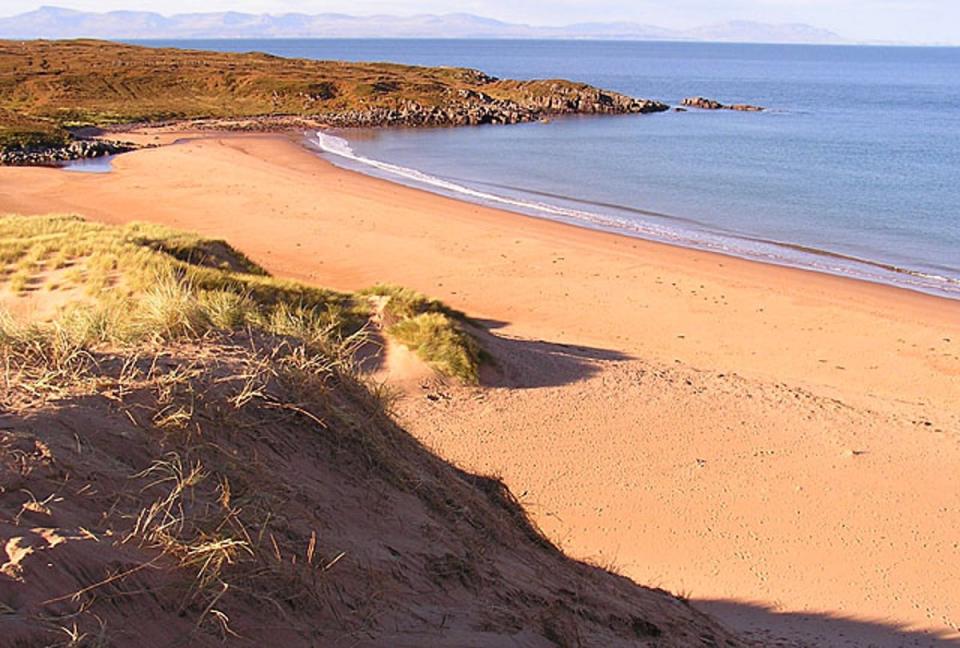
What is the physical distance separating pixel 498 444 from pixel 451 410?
1009 millimetres

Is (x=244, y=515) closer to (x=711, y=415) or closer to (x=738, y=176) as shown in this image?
(x=711, y=415)

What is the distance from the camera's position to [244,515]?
13.5ft

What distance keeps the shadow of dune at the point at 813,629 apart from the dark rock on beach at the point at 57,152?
37.7 m

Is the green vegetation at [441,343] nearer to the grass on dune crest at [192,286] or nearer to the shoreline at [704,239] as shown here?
the grass on dune crest at [192,286]

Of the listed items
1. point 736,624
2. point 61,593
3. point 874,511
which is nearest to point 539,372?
point 874,511

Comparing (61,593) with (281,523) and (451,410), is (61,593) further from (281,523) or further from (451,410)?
(451,410)

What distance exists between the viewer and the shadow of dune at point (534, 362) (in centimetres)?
1227

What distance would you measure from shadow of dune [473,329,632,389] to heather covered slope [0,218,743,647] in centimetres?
567

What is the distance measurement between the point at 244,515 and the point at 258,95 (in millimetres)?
69948

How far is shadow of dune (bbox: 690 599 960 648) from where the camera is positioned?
677 cm

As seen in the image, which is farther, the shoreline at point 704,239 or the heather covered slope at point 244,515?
the shoreline at point 704,239

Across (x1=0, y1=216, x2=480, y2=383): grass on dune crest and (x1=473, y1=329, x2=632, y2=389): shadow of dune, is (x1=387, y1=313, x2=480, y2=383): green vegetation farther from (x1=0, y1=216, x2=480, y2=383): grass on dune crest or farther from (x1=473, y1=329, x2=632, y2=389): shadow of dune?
(x1=473, y1=329, x2=632, y2=389): shadow of dune

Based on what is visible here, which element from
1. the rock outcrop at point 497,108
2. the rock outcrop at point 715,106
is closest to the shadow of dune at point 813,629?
the rock outcrop at point 497,108

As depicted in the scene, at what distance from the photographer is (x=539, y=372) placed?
1262cm
